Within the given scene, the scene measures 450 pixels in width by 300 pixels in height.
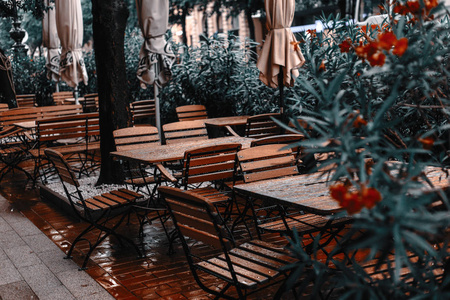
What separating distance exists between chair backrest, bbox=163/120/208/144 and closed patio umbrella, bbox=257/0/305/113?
3.60 ft

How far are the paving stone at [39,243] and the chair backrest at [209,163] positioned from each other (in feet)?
5.37

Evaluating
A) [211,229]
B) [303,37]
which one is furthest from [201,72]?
[211,229]

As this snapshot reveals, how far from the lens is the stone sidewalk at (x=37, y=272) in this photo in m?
4.75

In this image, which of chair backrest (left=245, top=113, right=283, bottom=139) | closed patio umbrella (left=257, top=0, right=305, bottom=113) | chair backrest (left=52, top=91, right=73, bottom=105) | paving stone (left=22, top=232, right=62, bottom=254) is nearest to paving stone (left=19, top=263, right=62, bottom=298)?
paving stone (left=22, top=232, right=62, bottom=254)

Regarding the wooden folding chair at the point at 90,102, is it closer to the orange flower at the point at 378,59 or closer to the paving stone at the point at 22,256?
the paving stone at the point at 22,256

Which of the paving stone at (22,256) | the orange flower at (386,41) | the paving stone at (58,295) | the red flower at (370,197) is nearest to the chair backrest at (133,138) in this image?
the paving stone at (22,256)

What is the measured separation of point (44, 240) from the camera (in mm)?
6332

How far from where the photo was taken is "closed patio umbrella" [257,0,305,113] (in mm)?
7615

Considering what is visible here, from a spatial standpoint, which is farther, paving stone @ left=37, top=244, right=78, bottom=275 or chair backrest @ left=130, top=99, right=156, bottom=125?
chair backrest @ left=130, top=99, right=156, bottom=125

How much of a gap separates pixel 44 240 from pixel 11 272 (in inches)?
40.8

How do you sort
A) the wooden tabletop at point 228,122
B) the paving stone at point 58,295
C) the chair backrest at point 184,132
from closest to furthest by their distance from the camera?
1. the paving stone at point 58,295
2. the chair backrest at point 184,132
3. the wooden tabletop at point 228,122

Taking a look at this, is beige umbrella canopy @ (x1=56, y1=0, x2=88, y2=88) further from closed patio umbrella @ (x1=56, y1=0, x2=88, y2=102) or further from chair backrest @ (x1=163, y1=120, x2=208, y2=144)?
chair backrest @ (x1=163, y1=120, x2=208, y2=144)

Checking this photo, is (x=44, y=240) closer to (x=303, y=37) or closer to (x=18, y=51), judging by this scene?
(x=303, y=37)

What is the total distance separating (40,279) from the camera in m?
5.09
